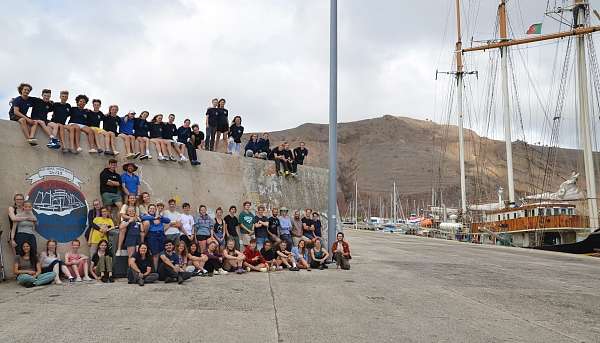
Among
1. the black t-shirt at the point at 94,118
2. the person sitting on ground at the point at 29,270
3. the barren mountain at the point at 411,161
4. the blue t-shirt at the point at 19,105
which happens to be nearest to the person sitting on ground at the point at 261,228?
the black t-shirt at the point at 94,118

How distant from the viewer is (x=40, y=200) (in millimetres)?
9055

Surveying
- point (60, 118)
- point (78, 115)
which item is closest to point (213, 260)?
point (78, 115)

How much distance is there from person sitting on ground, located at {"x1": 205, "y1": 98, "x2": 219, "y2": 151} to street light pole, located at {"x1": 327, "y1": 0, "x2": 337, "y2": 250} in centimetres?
330

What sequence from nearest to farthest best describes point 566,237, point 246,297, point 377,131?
1. point 246,297
2. point 566,237
3. point 377,131

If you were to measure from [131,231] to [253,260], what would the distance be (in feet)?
9.91

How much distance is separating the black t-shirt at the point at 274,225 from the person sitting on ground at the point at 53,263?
15.3ft

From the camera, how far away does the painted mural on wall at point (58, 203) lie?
29.5 feet

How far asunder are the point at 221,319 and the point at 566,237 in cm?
3269

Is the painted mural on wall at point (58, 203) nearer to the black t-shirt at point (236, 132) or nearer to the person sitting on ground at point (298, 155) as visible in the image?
the black t-shirt at point (236, 132)

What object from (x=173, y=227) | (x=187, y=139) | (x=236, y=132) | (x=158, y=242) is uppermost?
(x=236, y=132)

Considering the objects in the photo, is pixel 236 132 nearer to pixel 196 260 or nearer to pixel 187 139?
pixel 187 139

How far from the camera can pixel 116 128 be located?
10312mm

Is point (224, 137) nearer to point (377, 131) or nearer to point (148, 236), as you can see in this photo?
point (148, 236)

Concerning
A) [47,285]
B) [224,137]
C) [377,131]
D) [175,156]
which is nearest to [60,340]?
[47,285]
